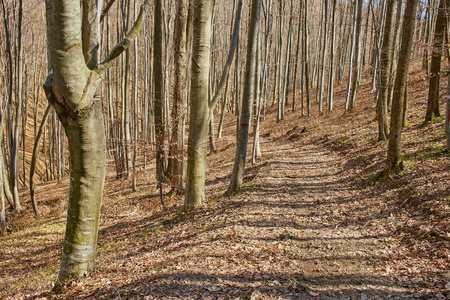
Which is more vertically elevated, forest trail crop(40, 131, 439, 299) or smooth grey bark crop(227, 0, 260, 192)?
smooth grey bark crop(227, 0, 260, 192)

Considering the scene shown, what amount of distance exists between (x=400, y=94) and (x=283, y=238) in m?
5.24

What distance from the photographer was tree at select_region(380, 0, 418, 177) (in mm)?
7570

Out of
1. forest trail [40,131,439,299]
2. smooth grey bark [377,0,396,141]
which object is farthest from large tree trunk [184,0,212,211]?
smooth grey bark [377,0,396,141]

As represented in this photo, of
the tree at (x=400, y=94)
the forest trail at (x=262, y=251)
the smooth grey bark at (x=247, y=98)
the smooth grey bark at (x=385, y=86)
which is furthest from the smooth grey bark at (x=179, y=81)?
the smooth grey bark at (x=385, y=86)

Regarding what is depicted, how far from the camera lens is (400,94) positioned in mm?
7746

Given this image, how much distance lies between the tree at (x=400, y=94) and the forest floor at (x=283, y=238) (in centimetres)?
36

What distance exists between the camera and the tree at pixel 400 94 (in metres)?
7.57

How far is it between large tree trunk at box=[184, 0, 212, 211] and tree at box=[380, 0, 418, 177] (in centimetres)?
496

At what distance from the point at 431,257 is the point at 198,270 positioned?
11.5 feet

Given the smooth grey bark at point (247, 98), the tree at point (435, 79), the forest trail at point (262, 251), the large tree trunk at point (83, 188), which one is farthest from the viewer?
the tree at point (435, 79)

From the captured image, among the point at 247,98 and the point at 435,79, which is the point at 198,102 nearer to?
the point at 247,98

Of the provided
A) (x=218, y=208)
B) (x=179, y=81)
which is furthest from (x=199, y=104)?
(x=179, y=81)

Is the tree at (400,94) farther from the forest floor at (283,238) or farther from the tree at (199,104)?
the tree at (199,104)

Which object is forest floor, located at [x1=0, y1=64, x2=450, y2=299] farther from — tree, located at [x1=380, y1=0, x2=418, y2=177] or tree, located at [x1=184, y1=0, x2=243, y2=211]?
tree, located at [x1=184, y1=0, x2=243, y2=211]
